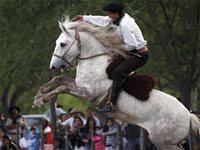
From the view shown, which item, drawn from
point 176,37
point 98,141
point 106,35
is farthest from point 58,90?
point 176,37

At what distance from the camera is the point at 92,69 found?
664 inches

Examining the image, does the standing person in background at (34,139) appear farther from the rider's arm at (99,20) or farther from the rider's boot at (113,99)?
the rider's arm at (99,20)

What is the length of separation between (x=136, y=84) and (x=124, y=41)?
2.62 ft

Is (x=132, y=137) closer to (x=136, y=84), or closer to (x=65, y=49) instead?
(x=136, y=84)

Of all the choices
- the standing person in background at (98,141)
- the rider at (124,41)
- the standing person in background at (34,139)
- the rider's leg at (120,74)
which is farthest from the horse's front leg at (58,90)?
the standing person in background at (34,139)

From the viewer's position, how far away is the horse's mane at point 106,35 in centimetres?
1691

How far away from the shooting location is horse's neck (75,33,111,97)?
55.3 ft

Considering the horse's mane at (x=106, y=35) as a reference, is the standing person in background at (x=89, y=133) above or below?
below

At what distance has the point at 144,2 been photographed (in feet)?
76.7

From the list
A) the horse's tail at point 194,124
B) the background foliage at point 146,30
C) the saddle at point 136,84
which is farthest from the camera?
the background foliage at point 146,30

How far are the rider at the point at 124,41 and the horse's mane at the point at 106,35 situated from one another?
9cm

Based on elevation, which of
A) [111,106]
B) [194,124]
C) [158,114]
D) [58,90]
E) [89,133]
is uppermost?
[58,90]

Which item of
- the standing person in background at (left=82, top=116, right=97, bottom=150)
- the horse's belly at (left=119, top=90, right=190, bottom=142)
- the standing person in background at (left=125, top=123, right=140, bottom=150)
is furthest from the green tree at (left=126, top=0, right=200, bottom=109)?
the horse's belly at (left=119, top=90, right=190, bottom=142)

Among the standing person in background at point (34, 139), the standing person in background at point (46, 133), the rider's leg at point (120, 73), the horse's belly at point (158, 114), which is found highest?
the rider's leg at point (120, 73)
